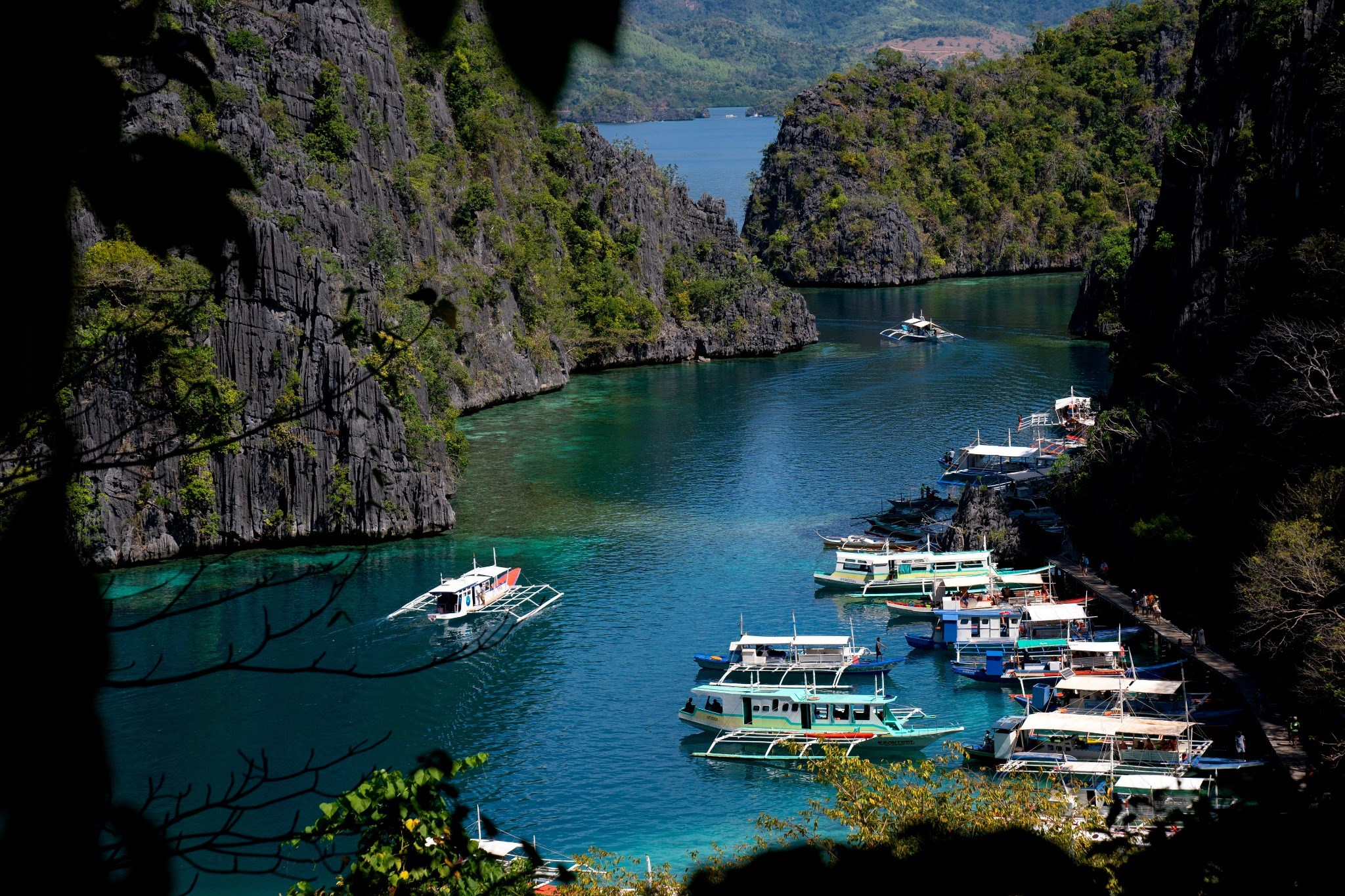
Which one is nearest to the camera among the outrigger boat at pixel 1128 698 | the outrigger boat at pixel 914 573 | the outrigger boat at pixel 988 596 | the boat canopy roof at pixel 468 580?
the outrigger boat at pixel 1128 698

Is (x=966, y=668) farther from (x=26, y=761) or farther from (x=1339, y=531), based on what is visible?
(x=26, y=761)

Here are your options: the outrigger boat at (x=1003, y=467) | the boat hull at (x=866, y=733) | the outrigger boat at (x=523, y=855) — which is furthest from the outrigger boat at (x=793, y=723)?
the outrigger boat at (x=1003, y=467)

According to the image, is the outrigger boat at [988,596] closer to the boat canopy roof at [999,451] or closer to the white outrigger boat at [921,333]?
the boat canopy roof at [999,451]

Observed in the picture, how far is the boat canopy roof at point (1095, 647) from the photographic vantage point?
32.3 m

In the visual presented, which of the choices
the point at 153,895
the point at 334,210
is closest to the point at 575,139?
the point at 334,210

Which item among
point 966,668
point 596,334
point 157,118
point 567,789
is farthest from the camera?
point 596,334

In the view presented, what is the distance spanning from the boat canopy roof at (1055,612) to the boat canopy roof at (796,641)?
5611 mm

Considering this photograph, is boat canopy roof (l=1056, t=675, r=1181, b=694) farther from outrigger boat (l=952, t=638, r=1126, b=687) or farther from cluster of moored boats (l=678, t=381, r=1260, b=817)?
outrigger boat (l=952, t=638, r=1126, b=687)

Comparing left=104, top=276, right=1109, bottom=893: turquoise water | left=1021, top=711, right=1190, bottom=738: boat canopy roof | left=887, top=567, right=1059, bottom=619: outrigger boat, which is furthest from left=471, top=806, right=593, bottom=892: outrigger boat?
left=887, top=567, right=1059, bottom=619: outrigger boat

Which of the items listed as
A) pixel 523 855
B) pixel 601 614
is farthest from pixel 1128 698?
pixel 523 855

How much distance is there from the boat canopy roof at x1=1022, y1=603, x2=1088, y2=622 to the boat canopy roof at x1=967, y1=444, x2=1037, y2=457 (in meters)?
16.0

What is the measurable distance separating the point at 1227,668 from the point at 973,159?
110 m

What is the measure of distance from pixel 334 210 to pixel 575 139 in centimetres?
3640

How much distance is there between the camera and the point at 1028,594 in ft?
123
